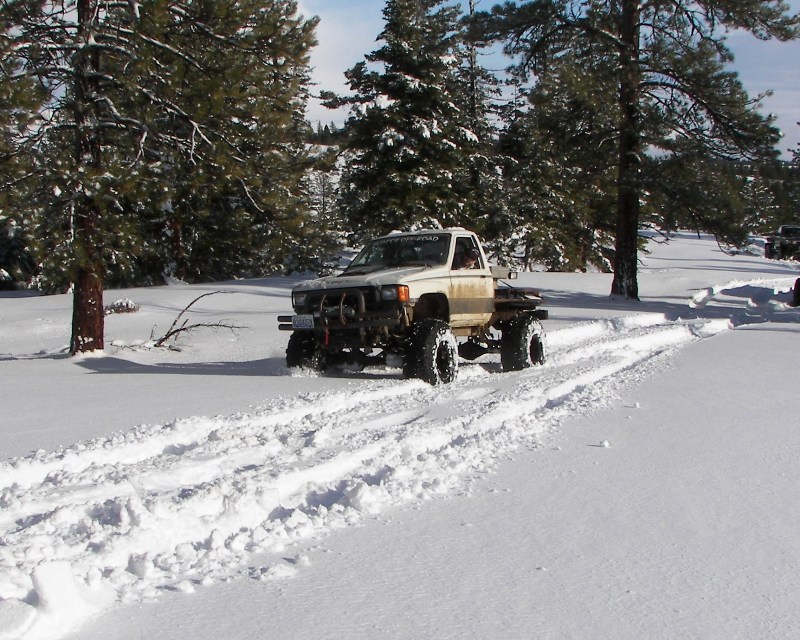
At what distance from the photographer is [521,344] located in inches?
400

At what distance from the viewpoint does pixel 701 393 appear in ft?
23.6

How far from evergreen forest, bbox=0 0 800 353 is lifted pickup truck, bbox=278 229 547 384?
309 cm

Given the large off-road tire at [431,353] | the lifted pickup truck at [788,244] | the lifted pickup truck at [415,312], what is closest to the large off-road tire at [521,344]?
the lifted pickup truck at [415,312]

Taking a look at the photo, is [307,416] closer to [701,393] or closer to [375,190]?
[701,393]

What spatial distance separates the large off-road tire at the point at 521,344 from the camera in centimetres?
1017

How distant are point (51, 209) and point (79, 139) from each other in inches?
42.2

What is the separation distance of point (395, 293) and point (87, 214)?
4.97 metres

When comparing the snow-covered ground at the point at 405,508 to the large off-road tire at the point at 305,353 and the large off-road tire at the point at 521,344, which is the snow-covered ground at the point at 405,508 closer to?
the large off-road tire at the point at 305,353

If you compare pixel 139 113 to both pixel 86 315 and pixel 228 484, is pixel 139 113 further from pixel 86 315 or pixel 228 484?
pixel 228 484

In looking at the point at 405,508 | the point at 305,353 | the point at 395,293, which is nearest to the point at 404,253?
the point at 395,293

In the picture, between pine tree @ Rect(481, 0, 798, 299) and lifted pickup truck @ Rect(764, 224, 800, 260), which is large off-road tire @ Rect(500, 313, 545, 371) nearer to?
pine tree @ Rect(481, 0, 798, 299)

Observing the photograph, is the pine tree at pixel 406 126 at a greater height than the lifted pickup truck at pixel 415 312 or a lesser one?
greater

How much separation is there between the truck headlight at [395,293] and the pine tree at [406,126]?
1801 centimetres

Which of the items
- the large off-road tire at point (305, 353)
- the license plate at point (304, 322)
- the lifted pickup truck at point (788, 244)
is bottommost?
the large off-road tire at point (305, 353)
